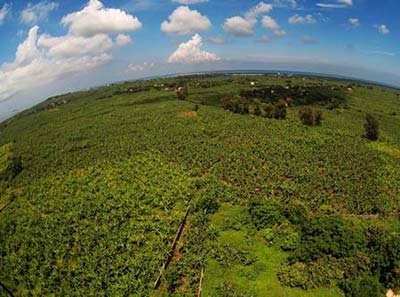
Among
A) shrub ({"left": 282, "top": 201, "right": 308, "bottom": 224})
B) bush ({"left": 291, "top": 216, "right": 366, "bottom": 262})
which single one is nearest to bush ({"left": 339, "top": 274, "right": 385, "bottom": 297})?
bush ({"left": 291, "top": 216, "right": 366, "bottom": 262})

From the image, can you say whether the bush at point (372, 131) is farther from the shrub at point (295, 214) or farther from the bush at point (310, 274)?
the bush at point (310, 274)

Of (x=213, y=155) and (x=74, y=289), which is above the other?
(x=213, y=155)

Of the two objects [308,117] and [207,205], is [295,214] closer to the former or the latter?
[207,205]

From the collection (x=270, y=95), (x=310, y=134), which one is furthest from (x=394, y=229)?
(x=270, y=95)

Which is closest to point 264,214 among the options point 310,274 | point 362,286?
point 310,274

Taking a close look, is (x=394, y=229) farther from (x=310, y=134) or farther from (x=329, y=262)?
(x=310, y=134)

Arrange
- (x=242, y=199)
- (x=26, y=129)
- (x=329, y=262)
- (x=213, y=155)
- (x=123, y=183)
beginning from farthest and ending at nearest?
(x=26, y=129) → (x=213, y=155) → (x=123, y=183) → (x=242, y=199) → (x=329, y=262)
